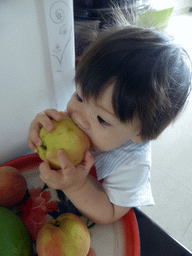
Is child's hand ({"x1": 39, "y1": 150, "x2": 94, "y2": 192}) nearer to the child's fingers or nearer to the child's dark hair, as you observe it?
the child's fingers

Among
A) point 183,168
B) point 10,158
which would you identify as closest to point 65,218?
point 10,158

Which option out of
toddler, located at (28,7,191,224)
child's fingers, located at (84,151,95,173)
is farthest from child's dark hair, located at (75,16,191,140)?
child's fingers, located at (84,151,95,173)

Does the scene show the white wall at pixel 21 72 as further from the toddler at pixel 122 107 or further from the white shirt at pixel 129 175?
the white shirt at pixel 129 175

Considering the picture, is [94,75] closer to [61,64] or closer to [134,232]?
[61,64]

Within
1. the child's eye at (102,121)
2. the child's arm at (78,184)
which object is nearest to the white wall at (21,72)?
the child's arm at (78,184)

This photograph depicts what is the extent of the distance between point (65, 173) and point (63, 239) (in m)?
0.11

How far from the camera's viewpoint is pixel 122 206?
45 cm

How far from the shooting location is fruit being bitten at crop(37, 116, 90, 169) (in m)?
0.36

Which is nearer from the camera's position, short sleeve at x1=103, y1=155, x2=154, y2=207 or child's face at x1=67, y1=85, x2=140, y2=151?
child's face at x1=67, y1=85, x2=140, y2=151

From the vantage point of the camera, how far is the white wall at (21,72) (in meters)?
0.36

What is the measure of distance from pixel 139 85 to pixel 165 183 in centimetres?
73

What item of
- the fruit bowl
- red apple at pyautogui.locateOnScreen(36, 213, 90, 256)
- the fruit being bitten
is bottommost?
the fruit bowl

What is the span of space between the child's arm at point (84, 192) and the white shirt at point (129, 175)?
0.02m

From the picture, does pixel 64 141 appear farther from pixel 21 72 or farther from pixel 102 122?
pixel 21 72
